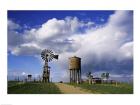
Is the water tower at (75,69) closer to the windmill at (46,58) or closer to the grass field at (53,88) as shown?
the grass field at (53,88)

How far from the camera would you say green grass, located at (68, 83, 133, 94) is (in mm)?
25500

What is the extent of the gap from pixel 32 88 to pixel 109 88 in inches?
92.3

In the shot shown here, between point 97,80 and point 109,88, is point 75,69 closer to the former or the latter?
point 97,80

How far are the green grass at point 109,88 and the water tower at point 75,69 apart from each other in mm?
255

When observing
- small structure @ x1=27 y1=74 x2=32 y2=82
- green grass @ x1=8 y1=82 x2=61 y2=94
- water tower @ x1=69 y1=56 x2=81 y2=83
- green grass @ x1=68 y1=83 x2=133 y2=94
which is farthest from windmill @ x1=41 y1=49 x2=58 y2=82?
green grass @ x1=68 y1=83 x2=133 y2=94

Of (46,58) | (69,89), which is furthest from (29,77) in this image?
(69,89)

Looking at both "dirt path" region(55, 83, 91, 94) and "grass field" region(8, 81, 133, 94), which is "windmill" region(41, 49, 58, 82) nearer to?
"grass field" region(8, 81, 133, 94)

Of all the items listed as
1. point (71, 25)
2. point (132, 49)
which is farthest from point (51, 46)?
point (132, 49)

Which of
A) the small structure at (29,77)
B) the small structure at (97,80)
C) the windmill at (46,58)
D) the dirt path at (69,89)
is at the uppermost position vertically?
the windmill at (46,58)

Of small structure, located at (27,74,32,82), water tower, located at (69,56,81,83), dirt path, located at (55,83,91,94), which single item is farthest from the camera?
small structure, located at (27,74,32,82)

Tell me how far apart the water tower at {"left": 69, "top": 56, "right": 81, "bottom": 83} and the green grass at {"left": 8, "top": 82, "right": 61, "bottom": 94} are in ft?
2.18

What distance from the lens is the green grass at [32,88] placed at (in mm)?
25547

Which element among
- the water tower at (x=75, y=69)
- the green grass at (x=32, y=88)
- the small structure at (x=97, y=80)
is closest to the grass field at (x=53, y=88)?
the green grass at (x=32, y=88)

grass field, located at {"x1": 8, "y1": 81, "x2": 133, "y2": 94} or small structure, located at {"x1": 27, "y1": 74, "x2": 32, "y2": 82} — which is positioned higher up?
small structure, located at {"x1": 27, "y1": 74, "x2": 32, "y2": 82}
